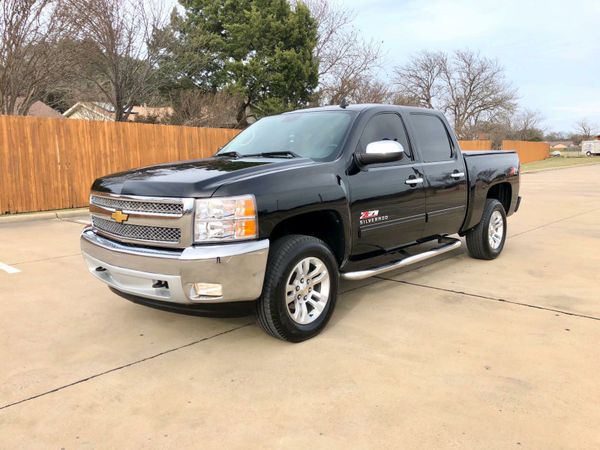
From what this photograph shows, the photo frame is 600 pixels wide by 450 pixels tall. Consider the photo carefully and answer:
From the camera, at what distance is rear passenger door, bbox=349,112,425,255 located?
4.45 metres

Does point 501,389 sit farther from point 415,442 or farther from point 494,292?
point 494,292

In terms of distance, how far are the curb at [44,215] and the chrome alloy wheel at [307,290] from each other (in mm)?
9070

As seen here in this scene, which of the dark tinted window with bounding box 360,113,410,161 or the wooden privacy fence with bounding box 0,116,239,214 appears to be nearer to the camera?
the dark tinted window with bounding box 360,113,410,161

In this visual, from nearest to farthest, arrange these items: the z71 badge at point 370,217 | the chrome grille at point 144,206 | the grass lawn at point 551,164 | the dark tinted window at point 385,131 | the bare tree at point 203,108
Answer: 1. the chrome grille at point 144,206
2. the z71 badge at point 370,217
3. the dark tinted window at point 385,131
4. the bare tree at point 203,108
5. the grass lawn at point 551,164

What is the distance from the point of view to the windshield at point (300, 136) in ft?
14.9

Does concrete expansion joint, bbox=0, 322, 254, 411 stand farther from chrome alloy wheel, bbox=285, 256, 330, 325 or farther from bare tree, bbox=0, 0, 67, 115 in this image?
bare tree, bbox=0, 0, 67, 115

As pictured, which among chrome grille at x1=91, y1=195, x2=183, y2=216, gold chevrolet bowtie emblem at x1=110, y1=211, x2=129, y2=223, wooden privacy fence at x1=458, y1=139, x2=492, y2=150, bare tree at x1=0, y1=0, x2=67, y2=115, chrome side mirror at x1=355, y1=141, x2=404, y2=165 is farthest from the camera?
wooden privacy fence at x1=458, y1=139, x2=492, y2=150

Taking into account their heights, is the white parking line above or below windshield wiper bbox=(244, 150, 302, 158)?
below

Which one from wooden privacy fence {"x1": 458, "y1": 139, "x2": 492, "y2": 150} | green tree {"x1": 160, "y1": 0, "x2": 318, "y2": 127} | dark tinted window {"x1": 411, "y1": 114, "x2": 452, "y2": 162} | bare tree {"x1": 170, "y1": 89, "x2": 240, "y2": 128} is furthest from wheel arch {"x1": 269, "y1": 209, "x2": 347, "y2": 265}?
wooden privacy fence {"x1": 458, "y1": 139, "x2": 492, "y2": 150}

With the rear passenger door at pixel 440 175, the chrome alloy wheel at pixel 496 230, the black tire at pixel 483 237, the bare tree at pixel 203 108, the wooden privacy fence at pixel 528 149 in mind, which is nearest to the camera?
the rear passenger door at pixel 440 175

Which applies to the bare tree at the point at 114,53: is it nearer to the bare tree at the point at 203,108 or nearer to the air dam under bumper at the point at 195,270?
the bare tree at the point at 203,108

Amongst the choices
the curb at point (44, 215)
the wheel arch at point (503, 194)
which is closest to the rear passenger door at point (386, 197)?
the wheel arch at point (503, 194)

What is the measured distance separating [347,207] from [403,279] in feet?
5.92

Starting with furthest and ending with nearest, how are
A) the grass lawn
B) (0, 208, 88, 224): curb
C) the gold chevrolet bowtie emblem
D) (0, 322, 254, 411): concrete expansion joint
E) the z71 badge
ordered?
the grass lawn
(0, 208, 88, 224): curb
the z71 badge
the gold chevrolet bowtie emblem
(0, 322, 254, 411): concrete expansion joint
